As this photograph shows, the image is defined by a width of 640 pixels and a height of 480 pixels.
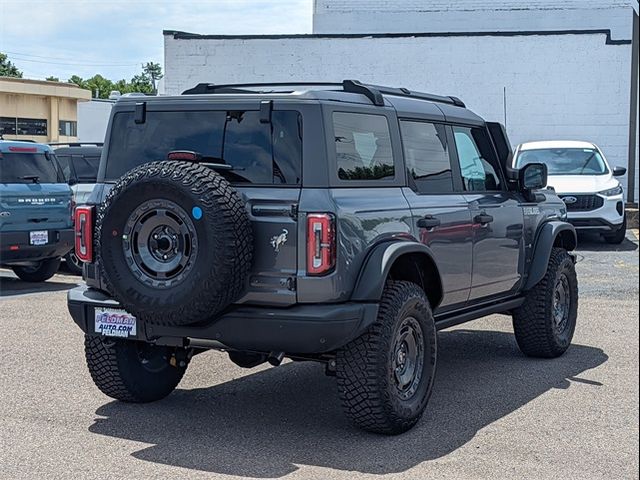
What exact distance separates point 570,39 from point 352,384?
18809mm

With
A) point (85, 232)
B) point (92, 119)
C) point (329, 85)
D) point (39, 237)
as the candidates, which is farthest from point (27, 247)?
point (92, 119)

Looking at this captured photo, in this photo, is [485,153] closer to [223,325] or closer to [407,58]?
[223,325]

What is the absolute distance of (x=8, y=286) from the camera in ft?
44.7

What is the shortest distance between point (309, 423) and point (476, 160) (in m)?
2.63

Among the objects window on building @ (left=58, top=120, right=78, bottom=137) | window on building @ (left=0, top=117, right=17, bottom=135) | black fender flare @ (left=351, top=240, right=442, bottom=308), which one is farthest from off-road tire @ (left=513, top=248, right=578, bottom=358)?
window on building @ (left=58, top=120, right=78, bottom=137)

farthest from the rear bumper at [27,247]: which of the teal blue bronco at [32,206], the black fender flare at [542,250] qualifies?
the black fender flare at [542,250]

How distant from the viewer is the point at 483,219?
24.6 ft

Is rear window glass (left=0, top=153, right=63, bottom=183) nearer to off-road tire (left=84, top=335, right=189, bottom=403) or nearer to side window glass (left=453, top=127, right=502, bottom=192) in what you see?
off-road tire (left=84, top=335, right=189, bottom=403)

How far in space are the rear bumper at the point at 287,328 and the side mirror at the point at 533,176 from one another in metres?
2.82

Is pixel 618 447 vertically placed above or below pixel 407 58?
below

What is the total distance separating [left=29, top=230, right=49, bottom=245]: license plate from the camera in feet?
42.4

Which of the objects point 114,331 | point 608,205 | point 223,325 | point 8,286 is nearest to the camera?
point 223,325

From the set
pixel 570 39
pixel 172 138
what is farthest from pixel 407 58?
pixel 172 138

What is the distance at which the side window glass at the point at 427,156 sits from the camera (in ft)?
22.7
